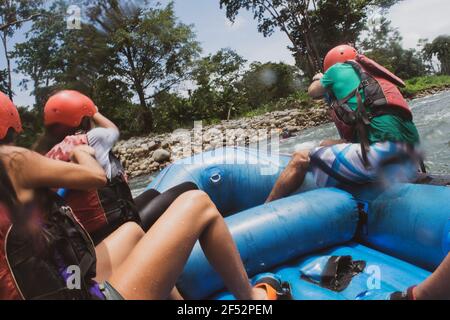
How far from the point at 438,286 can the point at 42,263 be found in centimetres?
102

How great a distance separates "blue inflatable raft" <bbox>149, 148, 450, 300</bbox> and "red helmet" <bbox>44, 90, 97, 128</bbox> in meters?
0.72

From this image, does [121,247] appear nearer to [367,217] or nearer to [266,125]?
[367,217]

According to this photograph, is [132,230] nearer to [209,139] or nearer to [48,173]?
[48,173]

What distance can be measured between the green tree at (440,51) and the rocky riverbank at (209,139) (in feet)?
55.4

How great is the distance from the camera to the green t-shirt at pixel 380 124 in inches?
60.5

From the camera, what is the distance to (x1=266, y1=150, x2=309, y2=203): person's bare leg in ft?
6.38

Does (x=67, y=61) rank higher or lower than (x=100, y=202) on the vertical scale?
higher

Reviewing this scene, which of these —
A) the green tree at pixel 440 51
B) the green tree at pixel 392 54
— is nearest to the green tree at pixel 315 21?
the green tree at pixel 392 54

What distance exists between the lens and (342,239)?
1749 mm

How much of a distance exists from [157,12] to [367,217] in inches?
521

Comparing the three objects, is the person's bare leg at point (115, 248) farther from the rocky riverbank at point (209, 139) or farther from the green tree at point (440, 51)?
the green tree at point (440, 51)

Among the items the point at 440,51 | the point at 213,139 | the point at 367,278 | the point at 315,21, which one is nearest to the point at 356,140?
the point at 367,278

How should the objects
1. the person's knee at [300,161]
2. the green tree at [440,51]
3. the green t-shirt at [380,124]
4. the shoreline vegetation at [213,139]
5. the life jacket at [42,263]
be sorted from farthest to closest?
1. the green tree at [440,51]
2. the shoreline vegetation at [213,139]
3. the person's knee at [300,161]
4. the green t-shirt at [380,124]
5. the life jacket at [42,263]

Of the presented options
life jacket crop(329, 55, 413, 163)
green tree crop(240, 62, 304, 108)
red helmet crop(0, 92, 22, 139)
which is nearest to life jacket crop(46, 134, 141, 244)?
red helmet crop(0, 92, 22, 139)
